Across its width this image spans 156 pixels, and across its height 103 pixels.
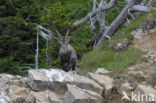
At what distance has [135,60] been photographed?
9828 millimetres

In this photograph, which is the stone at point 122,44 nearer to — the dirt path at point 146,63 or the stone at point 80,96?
the dirt path at point 146,63

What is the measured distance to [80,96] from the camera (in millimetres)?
6359

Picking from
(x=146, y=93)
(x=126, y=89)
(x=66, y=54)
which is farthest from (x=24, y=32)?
(x=146, y=93)

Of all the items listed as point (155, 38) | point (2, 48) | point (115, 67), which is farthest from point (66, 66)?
point (2, 48)

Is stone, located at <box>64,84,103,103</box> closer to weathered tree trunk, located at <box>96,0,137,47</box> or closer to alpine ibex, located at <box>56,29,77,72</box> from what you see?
alpine ibex, located at <box>56,29,77,72</box>

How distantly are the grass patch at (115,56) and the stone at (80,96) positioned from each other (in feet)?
8.66

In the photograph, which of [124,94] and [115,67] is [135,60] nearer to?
[115,67]

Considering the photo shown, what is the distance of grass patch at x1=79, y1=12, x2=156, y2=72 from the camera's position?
390 inches

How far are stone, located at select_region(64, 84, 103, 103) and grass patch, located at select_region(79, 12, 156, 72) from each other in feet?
8.66

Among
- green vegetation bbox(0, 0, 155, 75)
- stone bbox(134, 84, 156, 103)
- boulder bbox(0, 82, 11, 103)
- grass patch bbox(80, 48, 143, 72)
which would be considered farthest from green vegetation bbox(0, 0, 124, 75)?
stone bbox(134, 84, 156, 103)

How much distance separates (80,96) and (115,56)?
478 centimetres

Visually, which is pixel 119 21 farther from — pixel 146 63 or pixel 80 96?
pixel 80 96

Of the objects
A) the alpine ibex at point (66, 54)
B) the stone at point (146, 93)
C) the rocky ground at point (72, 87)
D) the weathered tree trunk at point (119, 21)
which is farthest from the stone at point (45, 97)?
the weathered tree trunk at point (119, 21)

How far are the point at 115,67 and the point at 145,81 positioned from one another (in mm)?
1858
